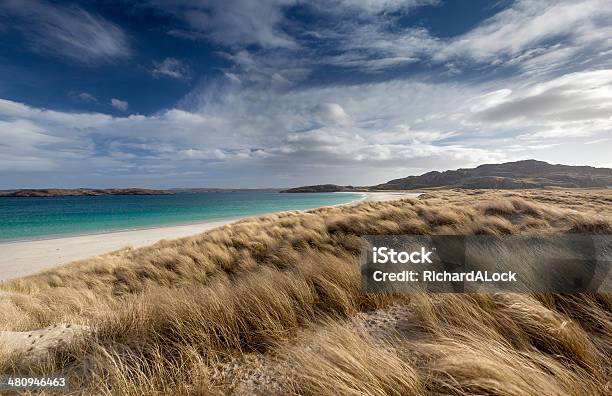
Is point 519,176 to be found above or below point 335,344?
above

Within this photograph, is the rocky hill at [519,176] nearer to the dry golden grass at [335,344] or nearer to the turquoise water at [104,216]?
the turquoise water at [104,216]

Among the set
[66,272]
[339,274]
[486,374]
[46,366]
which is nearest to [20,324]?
[46,366]

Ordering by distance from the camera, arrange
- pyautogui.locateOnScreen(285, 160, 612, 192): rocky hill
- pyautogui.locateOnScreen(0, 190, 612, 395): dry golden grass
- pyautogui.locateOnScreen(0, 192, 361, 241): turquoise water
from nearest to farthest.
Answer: pyautogui.locateOnScreen(0, 190, 612, 395): dry golden grass < pyautogui.locateOnScreen(0, 192, 361, 241): turquoise water < pyautogui.locateOnScreen(285, 160, 612, 192): rocky hill

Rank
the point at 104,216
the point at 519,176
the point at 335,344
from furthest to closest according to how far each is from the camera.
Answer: the point at 519,176 → the point at 104,216 → the point at 335,344

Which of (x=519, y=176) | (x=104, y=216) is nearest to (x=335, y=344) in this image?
(x=104, y=216)

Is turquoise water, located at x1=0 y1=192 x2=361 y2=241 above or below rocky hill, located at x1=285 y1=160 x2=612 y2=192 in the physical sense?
below

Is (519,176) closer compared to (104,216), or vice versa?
(104,216)

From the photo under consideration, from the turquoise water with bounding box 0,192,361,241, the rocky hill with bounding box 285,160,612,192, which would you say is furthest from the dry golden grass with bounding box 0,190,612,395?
the rocky hill with bounding box 285,160,612,192

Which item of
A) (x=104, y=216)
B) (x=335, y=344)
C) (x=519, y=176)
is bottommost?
(x=104, y=216)

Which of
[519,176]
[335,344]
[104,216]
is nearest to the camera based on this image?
[335,344]

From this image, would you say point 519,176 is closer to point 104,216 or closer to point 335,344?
point 104,216

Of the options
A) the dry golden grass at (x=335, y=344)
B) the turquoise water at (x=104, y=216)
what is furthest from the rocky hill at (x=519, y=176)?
the dry golden grass at (x=335, y=344)

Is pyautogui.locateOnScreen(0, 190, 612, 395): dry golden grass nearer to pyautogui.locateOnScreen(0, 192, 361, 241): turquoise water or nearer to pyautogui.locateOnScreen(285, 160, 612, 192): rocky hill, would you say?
pyautogui.locateOnScreen(0, 192, 361, 241): turquoise water

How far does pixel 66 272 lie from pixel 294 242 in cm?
825
